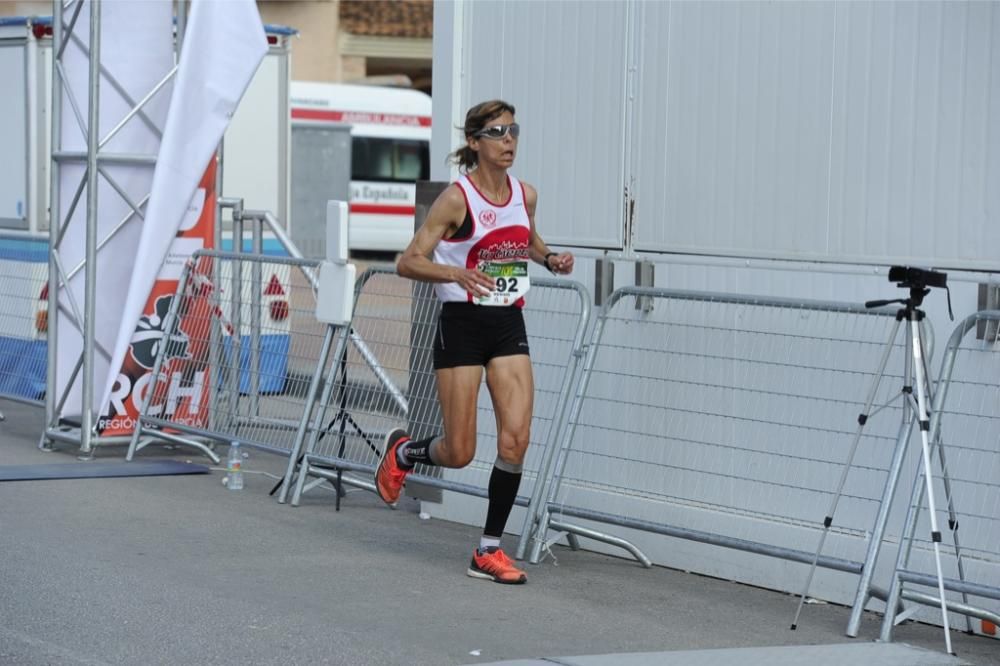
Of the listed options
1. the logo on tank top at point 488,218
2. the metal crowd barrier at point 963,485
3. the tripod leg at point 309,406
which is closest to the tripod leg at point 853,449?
the metal crowd barrier at point 963,485

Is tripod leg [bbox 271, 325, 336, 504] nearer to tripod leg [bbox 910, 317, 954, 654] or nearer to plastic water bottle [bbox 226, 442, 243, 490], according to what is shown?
plastic water bottle [bbox 226, 442, 243, 490]

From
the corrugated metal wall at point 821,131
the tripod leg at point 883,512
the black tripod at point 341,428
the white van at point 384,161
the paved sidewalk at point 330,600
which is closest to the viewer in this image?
the paved sidewalk at point 330,600

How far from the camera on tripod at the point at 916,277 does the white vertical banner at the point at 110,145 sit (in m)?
5.85

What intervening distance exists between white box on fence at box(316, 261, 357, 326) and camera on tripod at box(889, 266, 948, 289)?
3.65 m

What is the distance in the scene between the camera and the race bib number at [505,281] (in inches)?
309

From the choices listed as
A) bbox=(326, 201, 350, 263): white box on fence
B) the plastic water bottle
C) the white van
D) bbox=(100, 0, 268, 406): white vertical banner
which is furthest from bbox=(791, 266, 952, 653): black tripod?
the white van

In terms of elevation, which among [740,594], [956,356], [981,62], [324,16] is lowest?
[740,594]

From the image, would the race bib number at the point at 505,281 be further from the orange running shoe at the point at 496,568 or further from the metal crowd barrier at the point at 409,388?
the orange running shoe at the point at 496,568

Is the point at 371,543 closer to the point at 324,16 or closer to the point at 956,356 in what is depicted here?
the point at 956,356

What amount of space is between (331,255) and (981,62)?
12.7 ft

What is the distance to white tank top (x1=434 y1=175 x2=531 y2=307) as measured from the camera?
7840 mm

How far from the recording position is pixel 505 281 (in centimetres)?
788

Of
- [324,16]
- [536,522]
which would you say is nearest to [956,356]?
[536,522]

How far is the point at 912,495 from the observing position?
7078 millimetres
